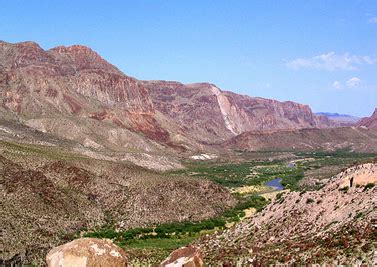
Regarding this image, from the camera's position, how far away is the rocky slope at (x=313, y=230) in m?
25.3

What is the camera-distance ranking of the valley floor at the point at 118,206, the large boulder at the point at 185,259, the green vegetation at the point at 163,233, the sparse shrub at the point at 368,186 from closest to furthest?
the large boulder at the point at 185,259
the sparse shrub at the point at 368,186
the valley floor at the point at 118,206
the green vegetation at the point at 163,233

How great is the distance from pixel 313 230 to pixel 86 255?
58.2ft

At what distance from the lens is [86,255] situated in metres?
19.9

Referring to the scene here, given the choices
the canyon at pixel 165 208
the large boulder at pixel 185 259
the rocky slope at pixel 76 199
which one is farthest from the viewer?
the rocky slope at pixel 76 199

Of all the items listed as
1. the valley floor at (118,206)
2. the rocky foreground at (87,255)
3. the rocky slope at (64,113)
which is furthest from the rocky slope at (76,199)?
the rocky slope at (64,113)

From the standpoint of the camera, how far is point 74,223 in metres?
55.9

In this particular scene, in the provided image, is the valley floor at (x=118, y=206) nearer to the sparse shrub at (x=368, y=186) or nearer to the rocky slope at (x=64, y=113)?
the sparse shrub at (x=368, y=186)

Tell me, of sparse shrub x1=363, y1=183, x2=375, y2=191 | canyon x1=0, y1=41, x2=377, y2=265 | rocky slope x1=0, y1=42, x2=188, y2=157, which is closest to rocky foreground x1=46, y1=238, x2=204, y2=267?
canyon x1=0, y1=41, x2=377, y2=265

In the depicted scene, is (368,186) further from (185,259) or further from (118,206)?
(118,206)

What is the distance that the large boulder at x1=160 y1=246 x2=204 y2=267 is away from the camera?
21656mm

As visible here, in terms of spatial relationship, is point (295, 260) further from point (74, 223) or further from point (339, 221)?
point (74, 223)

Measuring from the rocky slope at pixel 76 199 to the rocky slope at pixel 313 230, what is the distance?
16680 mm

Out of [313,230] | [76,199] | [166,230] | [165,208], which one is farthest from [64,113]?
[313,230]

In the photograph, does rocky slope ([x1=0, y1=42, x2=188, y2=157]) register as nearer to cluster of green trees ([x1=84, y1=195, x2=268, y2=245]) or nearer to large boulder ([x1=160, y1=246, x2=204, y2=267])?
cluster of green trees ([x1=84, y1=195, x2=268, y2=245])
